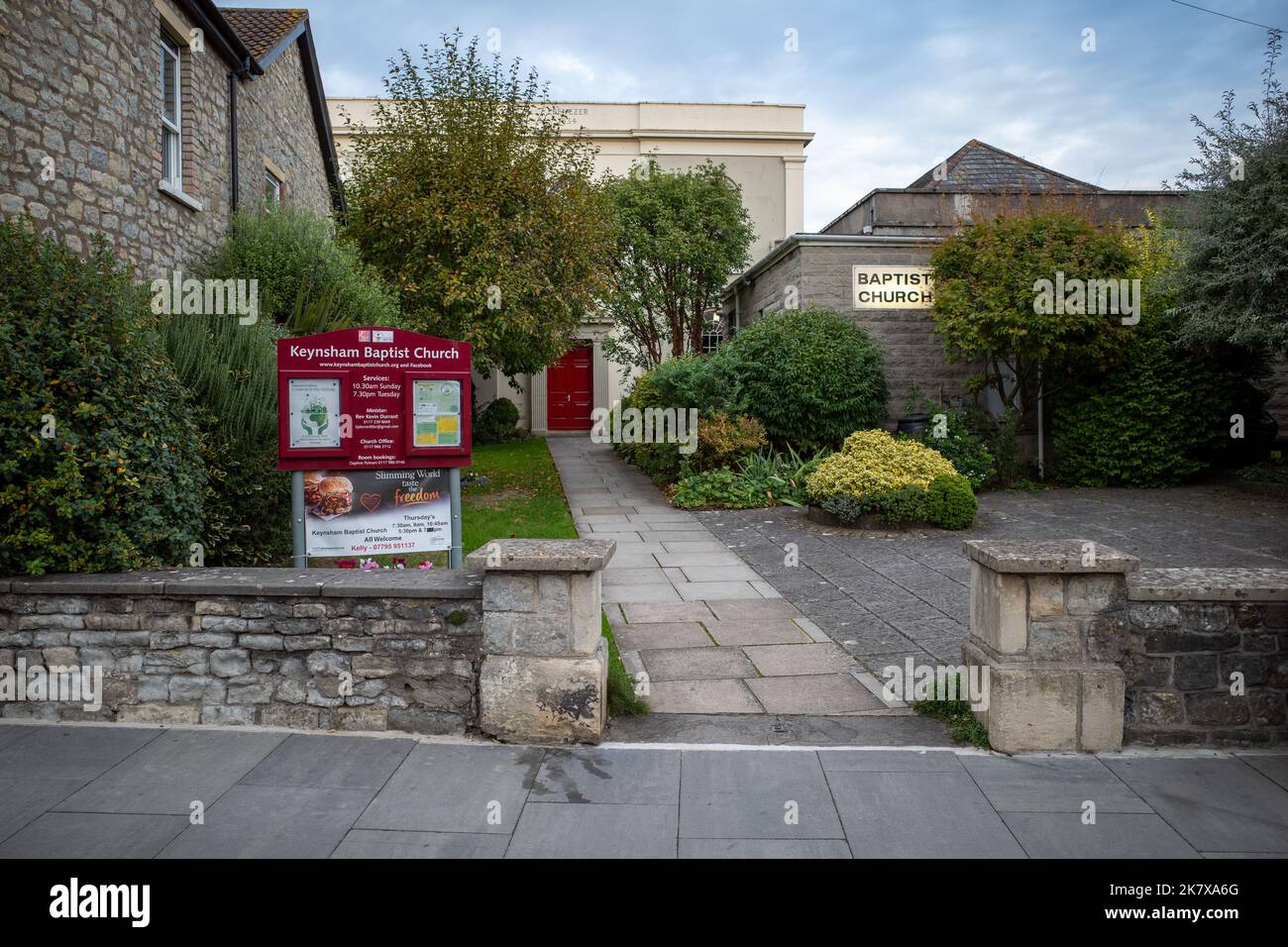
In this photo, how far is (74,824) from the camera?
340cm

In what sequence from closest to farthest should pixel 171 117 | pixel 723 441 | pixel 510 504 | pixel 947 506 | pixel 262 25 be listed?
pixel 947 506 → pixel 171 117 → pixel 510 504 → pixel 723 441 → pixel 262 25

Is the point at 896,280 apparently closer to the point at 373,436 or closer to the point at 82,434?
the point at 373,436

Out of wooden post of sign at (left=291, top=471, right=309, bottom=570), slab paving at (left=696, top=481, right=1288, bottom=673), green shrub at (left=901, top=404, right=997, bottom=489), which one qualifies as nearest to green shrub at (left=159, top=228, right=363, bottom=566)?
wooden post of sign at (left=291, top=471, right=309, bottom=570)

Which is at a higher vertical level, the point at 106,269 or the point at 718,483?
the point at 106,269

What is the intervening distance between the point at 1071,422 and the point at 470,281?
9160 millimetres

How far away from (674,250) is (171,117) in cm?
1194

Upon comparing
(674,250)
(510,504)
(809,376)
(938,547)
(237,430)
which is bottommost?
(938,547)

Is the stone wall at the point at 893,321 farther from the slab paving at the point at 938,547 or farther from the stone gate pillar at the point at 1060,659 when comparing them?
the stone gate pillar at the point at 1060,659

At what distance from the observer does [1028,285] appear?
12.1 m

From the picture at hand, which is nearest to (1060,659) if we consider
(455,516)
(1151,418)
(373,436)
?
(455,516)

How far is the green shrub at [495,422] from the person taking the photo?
22.8 m
